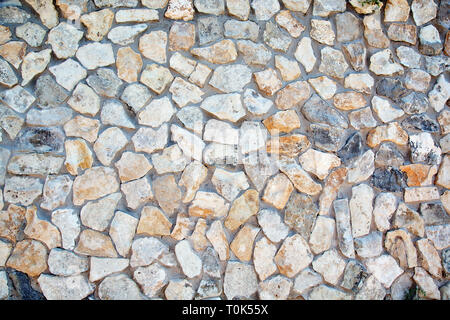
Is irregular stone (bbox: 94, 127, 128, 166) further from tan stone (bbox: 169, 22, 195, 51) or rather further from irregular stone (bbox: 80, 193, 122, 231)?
tan stone (bbox: 169, 22, 195, 51)

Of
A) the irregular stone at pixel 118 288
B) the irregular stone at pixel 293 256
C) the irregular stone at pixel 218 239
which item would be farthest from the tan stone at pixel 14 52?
the irregular stone at pixel 293 256

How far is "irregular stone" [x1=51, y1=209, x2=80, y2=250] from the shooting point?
2.33 metres

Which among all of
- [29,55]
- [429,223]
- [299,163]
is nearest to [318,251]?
[299,163]

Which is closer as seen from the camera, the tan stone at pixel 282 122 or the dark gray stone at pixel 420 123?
the tan stone at pixel 282 122

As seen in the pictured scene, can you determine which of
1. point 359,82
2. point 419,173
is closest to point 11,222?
point 359,82

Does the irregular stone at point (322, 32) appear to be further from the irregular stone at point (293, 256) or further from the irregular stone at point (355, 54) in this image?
the irregular stone at point (293, 256)

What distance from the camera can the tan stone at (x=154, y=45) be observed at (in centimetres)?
244

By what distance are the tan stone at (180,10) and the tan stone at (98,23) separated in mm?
336

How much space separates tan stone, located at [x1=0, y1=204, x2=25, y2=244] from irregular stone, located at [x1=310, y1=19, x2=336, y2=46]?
6.71 feet

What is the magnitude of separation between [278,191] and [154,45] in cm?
115

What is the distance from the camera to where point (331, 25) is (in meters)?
2.65

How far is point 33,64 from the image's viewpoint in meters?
2.35

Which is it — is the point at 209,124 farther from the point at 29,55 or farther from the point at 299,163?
the point at 29,55

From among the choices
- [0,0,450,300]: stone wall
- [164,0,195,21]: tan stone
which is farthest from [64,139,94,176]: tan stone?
Result: [164,0,195,21]: tan stone
